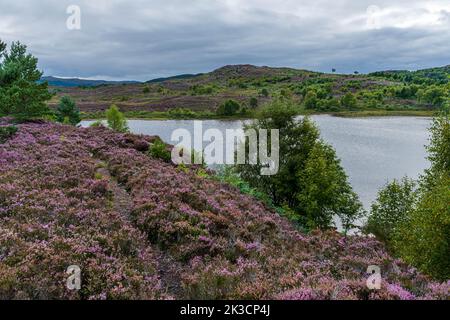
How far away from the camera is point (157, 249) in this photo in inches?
380

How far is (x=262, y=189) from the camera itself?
28.9 meters

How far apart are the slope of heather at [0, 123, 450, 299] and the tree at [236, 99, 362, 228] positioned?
10856 mm

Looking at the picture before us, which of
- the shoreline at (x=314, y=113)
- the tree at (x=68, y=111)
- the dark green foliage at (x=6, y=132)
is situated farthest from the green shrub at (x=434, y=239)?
the shoreline at (x=314, y=113)

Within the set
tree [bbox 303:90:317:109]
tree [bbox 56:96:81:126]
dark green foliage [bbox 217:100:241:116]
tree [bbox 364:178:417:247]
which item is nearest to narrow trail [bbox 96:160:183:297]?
tree [bbox 364:178:417:247]

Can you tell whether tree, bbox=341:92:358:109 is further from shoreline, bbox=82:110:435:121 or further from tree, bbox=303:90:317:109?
tree, bbox=303:90:317:109

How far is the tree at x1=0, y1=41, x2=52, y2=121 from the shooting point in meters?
26.5

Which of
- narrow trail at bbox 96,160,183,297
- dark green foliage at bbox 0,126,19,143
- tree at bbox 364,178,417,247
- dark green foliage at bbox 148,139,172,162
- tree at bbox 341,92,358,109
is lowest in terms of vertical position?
tree at bbox 364,178,417,247

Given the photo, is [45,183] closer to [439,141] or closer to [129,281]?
[129,281]

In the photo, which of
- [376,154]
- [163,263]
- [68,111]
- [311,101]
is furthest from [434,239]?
[311,101]

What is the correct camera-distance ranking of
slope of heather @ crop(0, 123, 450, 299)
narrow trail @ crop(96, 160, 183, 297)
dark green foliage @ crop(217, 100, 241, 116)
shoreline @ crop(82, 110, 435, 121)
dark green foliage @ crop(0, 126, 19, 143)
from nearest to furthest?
slope of heather @ crop(0, 123, 450, 299), narrow trail @ crop(96, 160, 183, 297), dark green foliage @ crop(0, 126, 19, 143), shoreline @ crop(82, 110, 435, 121), dark green foliage @ crop(217, 100, 241, 116)

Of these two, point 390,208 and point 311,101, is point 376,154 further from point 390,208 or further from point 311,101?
point 311,101

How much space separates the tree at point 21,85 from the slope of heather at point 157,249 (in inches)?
579

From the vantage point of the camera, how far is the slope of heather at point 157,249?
650cm
